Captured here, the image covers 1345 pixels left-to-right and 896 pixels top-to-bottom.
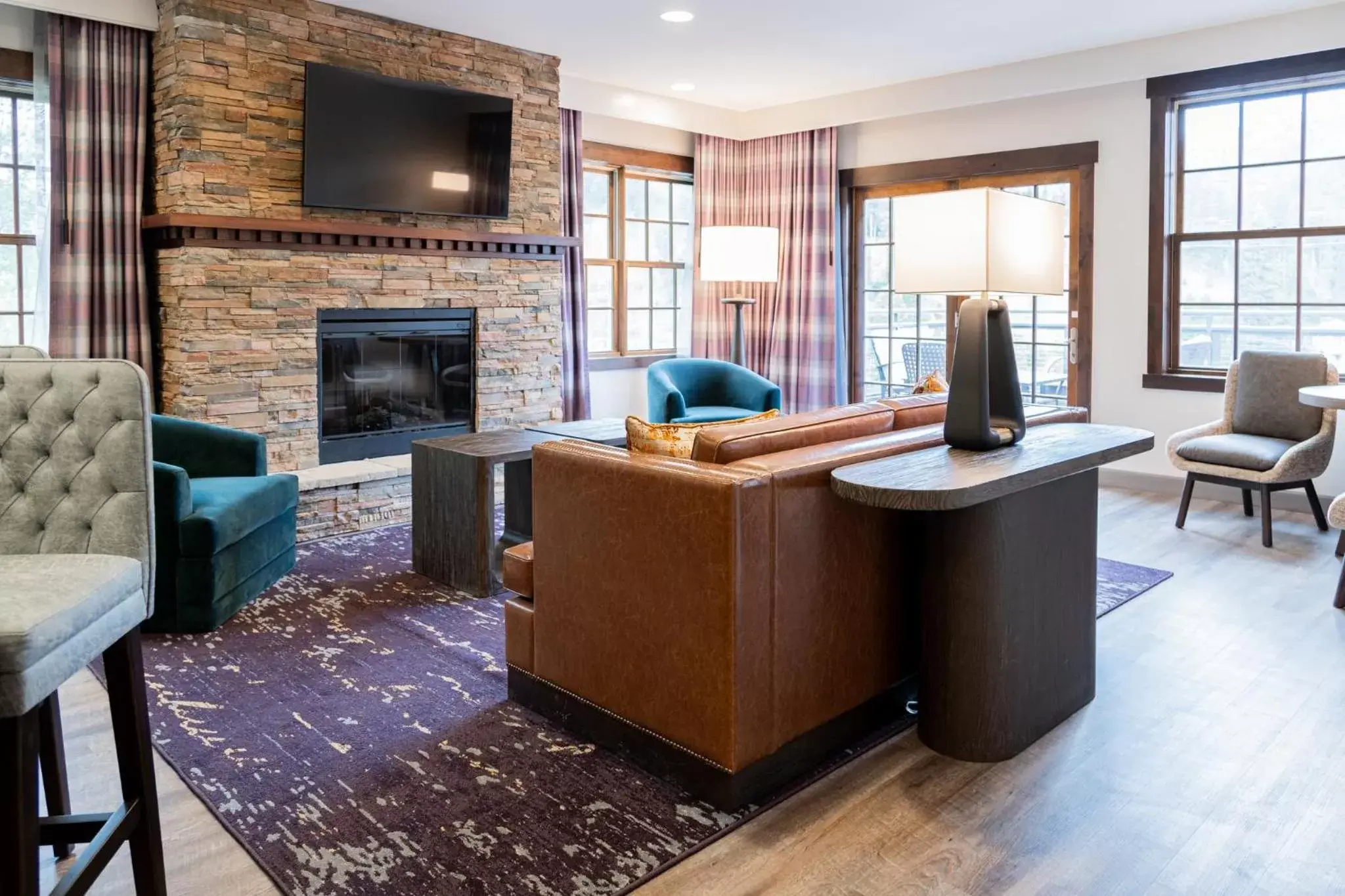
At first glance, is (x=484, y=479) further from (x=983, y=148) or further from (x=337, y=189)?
(x=983, y=148)

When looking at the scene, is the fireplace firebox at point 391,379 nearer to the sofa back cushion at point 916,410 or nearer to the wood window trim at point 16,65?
the wood window trim at point 16,65

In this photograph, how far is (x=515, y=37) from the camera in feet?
18.0

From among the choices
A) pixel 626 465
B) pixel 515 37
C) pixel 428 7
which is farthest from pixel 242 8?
pixel 626 465

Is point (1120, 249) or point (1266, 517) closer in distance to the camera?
point (1266, 517)

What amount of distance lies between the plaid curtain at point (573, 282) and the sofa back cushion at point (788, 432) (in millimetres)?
3851

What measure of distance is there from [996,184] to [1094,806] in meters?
5.05

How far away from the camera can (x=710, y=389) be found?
6.46 meters

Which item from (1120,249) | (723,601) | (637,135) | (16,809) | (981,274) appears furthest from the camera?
(637,135)

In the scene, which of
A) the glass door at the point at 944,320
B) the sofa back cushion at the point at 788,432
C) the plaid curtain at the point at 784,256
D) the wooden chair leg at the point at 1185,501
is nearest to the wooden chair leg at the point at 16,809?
the sofa back cushion at the point at 788,432

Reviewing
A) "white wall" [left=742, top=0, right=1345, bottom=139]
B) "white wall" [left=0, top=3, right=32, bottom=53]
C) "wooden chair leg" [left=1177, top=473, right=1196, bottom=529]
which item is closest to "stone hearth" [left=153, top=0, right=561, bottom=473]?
"white wall" [left=0, top=3, right=32, bottom=53]

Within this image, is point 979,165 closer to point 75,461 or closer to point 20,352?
point 20,352

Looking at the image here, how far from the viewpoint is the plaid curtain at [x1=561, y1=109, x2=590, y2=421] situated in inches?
253

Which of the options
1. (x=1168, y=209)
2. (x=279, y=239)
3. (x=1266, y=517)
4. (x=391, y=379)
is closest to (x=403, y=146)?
(x=279, y=239)

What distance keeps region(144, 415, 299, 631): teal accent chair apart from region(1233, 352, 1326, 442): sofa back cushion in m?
4.56
